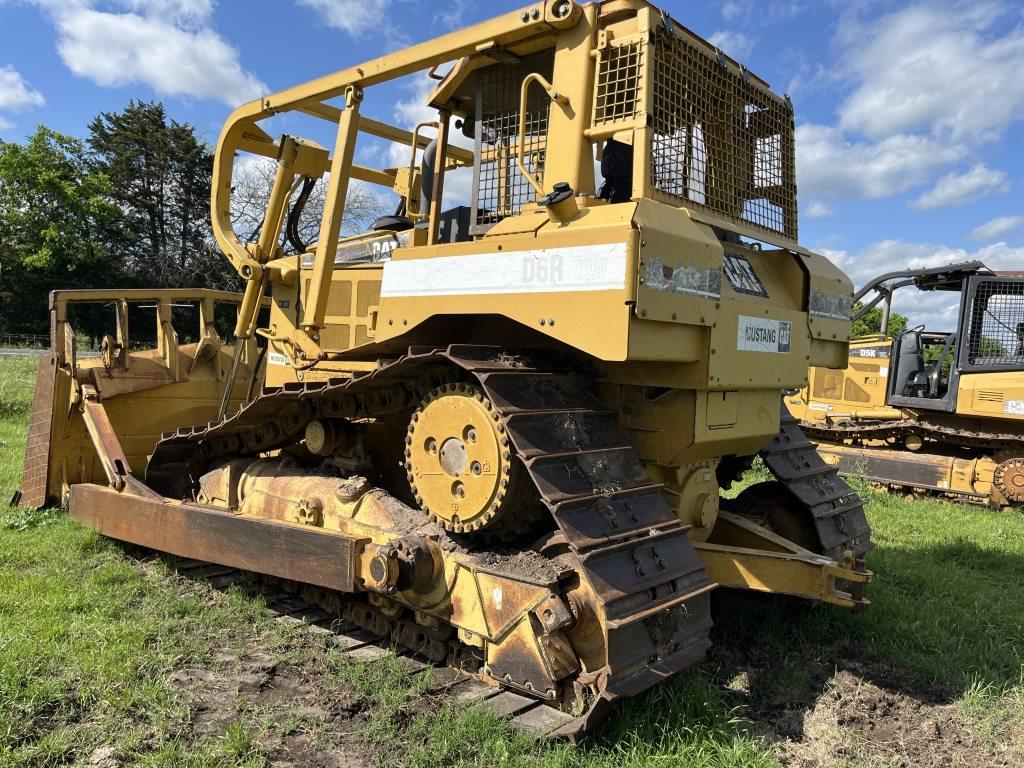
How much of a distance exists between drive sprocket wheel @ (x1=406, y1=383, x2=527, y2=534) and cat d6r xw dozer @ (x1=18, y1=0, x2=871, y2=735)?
1 centimetres

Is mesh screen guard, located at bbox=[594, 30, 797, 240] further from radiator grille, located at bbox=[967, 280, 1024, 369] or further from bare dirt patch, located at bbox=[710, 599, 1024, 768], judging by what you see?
radiator grille, located at bbox=[967, 280, 1024, 369]

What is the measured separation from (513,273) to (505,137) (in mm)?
1159

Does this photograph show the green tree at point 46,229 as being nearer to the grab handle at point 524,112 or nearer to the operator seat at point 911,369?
the operator seat at point 911,369

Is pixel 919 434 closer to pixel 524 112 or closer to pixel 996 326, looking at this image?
pixel 996 326

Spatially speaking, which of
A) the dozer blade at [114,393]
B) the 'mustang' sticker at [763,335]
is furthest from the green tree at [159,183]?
the 'mustang' sticker at [763,335]

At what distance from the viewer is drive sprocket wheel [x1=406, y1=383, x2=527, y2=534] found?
343cm

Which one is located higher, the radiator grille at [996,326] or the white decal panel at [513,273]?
the radiator grille at [996,326]

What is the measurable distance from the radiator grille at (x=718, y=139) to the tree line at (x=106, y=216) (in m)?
33.8

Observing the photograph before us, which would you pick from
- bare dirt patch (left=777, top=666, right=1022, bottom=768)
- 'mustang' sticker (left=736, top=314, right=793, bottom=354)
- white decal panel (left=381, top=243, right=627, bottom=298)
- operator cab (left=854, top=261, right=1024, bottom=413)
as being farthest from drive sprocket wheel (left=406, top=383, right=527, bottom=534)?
operator cab (left=854, top=261, right=1024, bottom=413)

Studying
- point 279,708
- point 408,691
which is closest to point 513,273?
point 408,691

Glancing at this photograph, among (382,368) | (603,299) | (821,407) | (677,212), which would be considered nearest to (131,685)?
(382,368)

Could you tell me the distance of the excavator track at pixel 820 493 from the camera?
4.84 meters

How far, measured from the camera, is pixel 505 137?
14.3ft

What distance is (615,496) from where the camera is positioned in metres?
3.42
